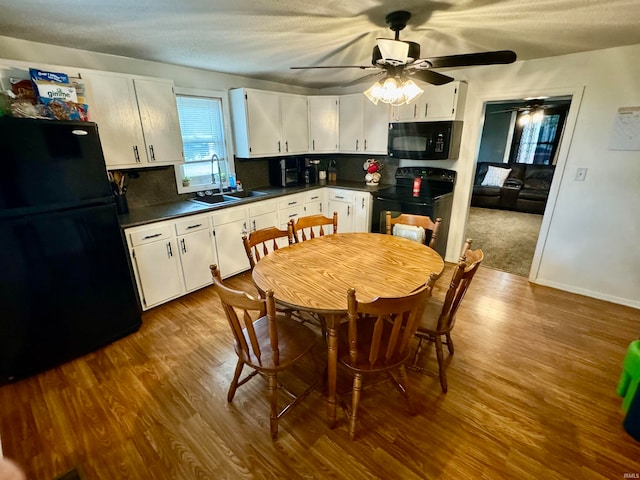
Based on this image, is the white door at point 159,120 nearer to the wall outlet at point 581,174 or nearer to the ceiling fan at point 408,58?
the ceiling fan at point 408,58

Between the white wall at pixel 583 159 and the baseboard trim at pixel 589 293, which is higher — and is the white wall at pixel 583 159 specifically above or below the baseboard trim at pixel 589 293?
above

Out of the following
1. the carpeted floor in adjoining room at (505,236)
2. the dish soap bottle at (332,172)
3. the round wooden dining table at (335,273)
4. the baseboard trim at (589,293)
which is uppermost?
the dish soap bottle at (332,172)

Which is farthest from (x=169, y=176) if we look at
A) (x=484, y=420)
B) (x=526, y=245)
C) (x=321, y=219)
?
(x=526, y=245)

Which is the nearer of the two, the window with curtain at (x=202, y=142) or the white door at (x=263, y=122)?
the window with curtain at (x=202, y=142)

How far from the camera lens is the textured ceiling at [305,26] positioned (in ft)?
5.44

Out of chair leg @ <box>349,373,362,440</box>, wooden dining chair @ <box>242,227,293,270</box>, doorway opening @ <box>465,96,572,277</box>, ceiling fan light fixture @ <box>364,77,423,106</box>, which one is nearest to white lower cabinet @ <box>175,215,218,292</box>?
wooden dining chair @ <box>242,227,293,270</box>

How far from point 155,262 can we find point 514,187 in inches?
266

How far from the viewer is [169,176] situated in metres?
3.20

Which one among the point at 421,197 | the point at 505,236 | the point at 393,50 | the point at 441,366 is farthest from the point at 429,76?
the point at 505,236

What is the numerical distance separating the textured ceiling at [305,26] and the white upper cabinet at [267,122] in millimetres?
719

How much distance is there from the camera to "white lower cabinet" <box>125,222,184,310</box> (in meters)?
2.55

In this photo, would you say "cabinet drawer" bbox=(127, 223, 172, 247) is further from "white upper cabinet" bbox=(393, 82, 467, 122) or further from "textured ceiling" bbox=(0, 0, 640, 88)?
"white upper cabinet" bbox=(393, 82, 467, 122)

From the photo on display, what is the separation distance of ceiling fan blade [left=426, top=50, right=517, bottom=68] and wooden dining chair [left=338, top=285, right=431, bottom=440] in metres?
1.29

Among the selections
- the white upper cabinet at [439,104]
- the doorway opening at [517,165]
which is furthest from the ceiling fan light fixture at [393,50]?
the doorway opening at [517,165]
